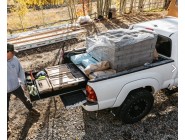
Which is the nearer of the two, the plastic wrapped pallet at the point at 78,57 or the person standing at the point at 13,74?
the person standing at the point at 13,74

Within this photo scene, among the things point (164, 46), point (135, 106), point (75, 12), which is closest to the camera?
point (135, 106)

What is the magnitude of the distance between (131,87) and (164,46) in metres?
1.50

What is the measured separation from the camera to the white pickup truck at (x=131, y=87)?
13.3 ft

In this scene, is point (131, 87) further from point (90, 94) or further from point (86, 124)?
point (86, 124)

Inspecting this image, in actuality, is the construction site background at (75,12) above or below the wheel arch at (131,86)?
above

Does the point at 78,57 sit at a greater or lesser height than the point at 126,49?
lesser

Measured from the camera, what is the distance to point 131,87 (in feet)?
13.9

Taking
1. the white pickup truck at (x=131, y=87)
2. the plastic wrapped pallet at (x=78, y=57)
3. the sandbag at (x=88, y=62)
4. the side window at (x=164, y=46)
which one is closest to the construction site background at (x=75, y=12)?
the plastic wrapped pallet at (x=78, y=57)

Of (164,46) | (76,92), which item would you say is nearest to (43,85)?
(76,92)

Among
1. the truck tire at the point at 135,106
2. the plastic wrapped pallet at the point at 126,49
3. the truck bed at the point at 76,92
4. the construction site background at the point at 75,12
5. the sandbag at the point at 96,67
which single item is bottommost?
the truck tire at the point at 135,106

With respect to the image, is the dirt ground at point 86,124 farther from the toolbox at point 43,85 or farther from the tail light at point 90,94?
the toolbox at point 43,85

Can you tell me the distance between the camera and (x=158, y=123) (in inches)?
184

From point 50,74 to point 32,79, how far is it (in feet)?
1.38

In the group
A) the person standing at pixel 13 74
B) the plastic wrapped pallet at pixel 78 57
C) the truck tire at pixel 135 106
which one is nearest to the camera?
the person standing at pixel 13 74
